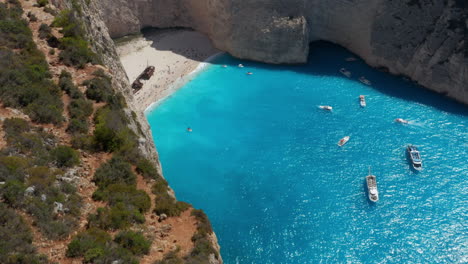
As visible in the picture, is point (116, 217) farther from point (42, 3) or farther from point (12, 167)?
point (42, 3)

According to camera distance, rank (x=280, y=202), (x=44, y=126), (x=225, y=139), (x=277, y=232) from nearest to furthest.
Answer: (x=44, y=126)
(x=277, y=232)
(x=280, y=202)
(x=225, y=139)

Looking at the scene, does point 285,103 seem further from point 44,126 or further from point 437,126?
point 44,126

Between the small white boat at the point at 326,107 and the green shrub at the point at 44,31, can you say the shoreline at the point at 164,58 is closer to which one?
the small white boat at the point at 326,107

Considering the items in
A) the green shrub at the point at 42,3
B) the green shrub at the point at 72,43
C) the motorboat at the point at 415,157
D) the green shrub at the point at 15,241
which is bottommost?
the motorboat at the point at 415,157

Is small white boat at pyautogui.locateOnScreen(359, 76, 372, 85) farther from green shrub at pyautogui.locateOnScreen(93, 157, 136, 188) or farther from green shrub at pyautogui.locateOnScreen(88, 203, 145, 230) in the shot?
green shrub at pyautogui.locateOnScreen(88, 203, 145, 230)

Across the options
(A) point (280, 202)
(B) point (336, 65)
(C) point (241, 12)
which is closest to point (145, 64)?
(C) point (241, 12)

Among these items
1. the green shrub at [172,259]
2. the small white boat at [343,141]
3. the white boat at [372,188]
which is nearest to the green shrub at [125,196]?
the green shrub at [172,259]
